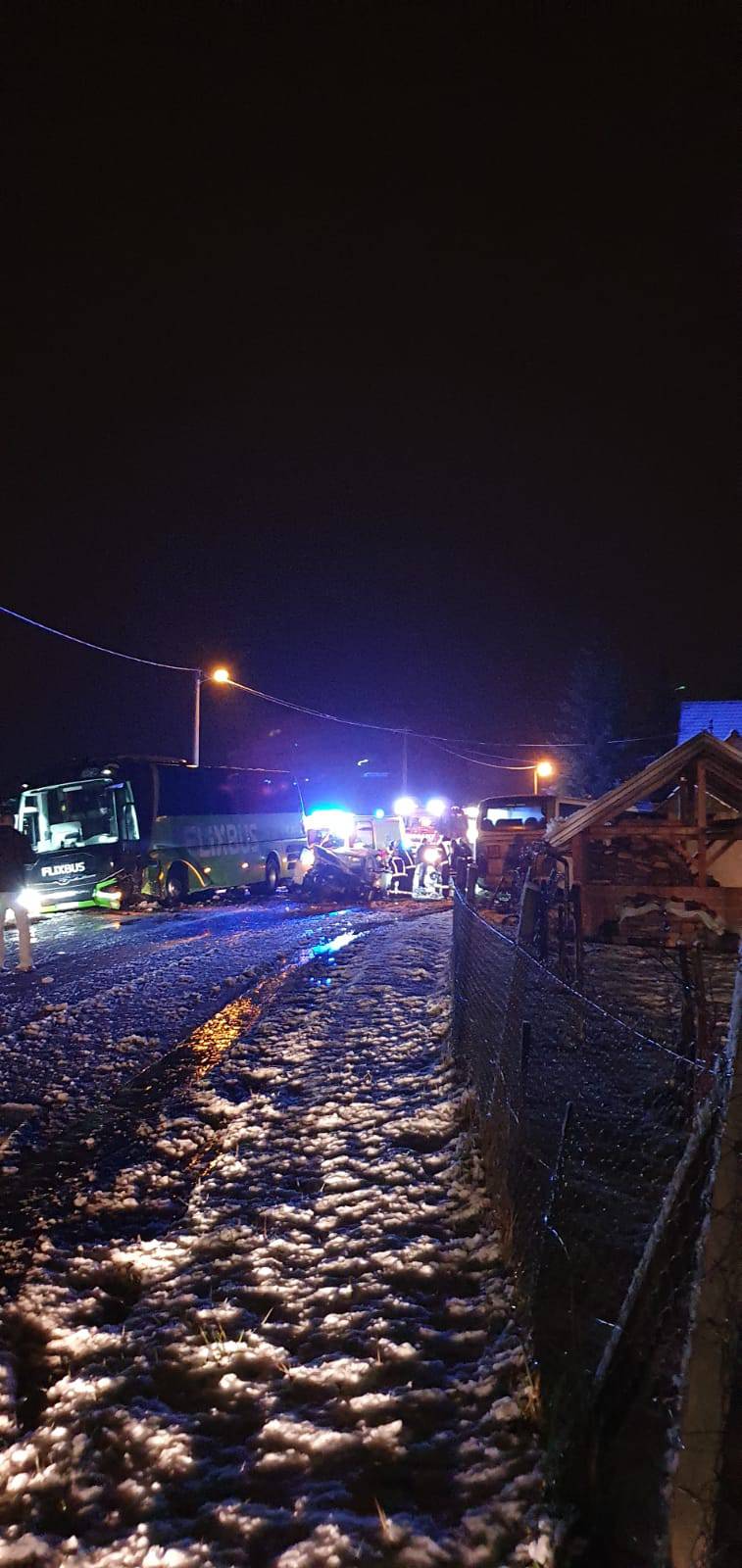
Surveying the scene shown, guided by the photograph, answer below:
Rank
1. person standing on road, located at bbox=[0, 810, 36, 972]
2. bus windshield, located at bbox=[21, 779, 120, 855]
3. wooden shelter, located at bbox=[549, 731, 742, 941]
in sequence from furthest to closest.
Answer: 1. bus windshield, located at bbox=[21, 779, 120, 855]
2. wooden shelter, located at bbox=[549, 731, 742, 941]
3. person standing on road, located at bbox=[0, 810, 36, 972]

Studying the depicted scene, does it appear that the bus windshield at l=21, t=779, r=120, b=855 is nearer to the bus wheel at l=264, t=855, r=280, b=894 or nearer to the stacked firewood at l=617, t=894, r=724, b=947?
the bus wheel at l=264, t=855, r=280, b=894

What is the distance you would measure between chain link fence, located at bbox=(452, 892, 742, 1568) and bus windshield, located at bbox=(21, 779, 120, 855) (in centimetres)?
1278

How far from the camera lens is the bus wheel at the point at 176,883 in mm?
18203

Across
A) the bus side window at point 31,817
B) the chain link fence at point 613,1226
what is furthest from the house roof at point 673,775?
the bus side window at point 31,817

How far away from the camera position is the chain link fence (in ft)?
6.66

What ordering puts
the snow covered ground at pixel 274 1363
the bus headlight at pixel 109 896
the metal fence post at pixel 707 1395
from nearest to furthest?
the metal fence post at pixel 707 1395, the snow covered ground at pixel 274 1363, the bus headlight at pixel 109 896

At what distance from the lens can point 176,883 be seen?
60.7 feet

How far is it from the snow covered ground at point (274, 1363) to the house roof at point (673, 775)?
689 cm

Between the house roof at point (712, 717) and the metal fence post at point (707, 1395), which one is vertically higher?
the house roof at point (712, 717)

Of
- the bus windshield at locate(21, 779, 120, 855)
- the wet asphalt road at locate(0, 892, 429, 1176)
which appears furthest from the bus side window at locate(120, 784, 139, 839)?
the wet asphalt road at locate(0, 892, 429, 1176)

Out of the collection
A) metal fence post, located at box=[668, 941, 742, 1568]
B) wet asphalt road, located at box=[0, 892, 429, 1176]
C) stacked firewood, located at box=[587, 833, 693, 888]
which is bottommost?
wet asphalt road, located at box=[0, 892, 429, 1176]

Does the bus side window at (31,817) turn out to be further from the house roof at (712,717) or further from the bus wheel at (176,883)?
the house roof at (712,717)

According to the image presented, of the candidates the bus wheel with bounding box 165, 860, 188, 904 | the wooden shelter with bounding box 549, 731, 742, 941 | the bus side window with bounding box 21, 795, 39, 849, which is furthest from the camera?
the bus side window with bounding box 21, 795, 39, 849

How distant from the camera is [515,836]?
16078mm
